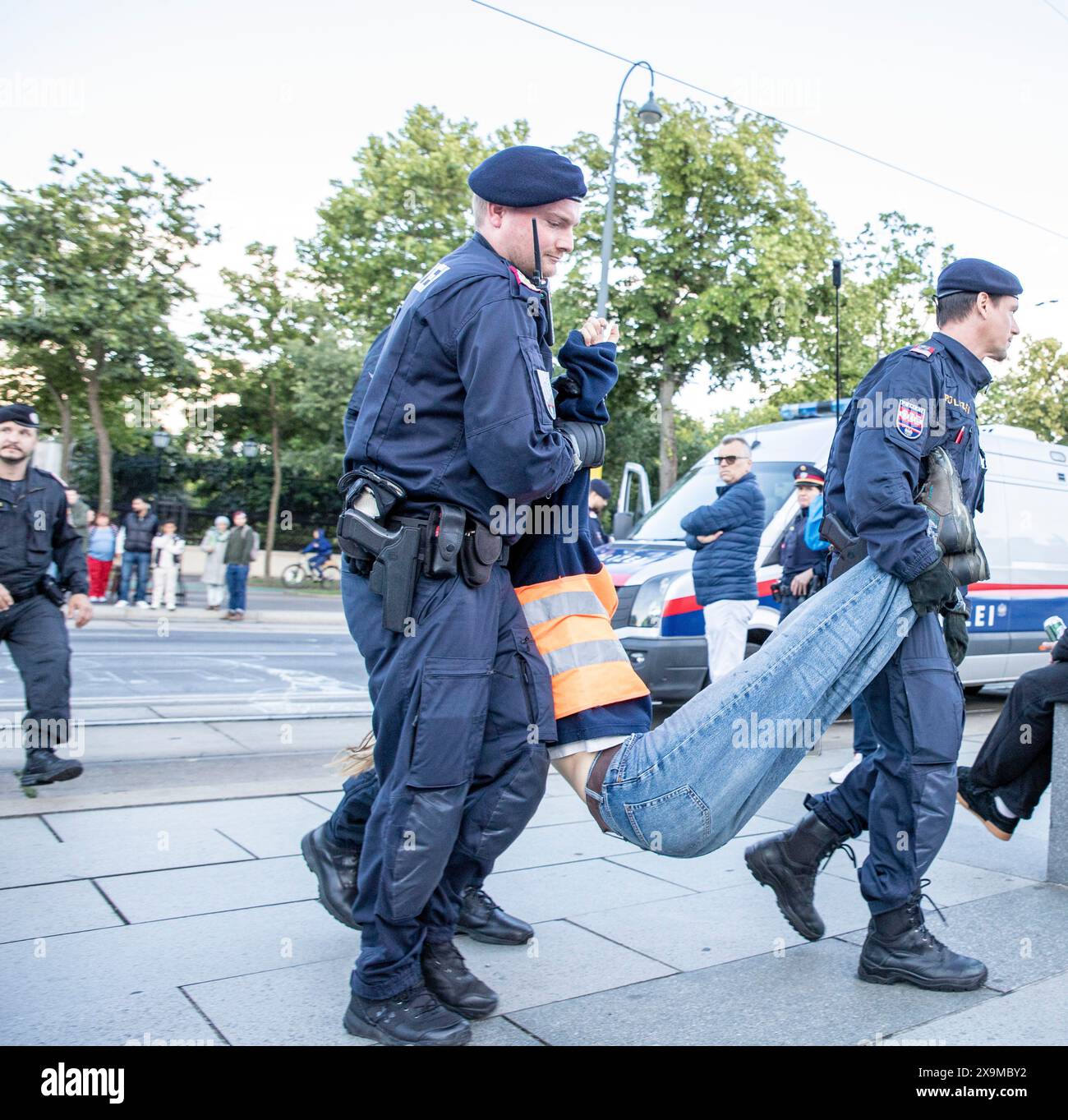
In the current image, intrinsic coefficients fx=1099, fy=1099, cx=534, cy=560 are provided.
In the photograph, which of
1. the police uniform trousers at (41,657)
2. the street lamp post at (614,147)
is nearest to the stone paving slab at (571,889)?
the police uniform trousers at (41,657)

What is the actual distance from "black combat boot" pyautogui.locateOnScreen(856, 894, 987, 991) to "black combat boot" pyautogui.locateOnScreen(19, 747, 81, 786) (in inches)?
139

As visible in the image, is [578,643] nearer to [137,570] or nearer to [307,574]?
[137,570]

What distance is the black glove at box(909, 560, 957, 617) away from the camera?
9.04ft

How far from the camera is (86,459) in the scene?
2758 cm

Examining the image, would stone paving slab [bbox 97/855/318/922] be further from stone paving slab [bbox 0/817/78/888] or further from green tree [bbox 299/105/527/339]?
green tree [bbox 299/105/527/339]

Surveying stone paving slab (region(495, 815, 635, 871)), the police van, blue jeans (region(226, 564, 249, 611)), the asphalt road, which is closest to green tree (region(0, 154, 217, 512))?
blue jeans (region(226, 564, 249, 611))

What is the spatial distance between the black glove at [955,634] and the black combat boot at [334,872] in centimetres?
173

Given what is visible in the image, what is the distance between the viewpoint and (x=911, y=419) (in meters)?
3.01

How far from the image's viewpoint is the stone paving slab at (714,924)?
315 cm

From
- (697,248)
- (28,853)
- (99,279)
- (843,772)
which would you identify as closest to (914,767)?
(28,853)

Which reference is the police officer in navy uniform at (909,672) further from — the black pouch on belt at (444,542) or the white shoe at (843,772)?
the white shoe at (843,772)

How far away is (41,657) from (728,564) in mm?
3978
